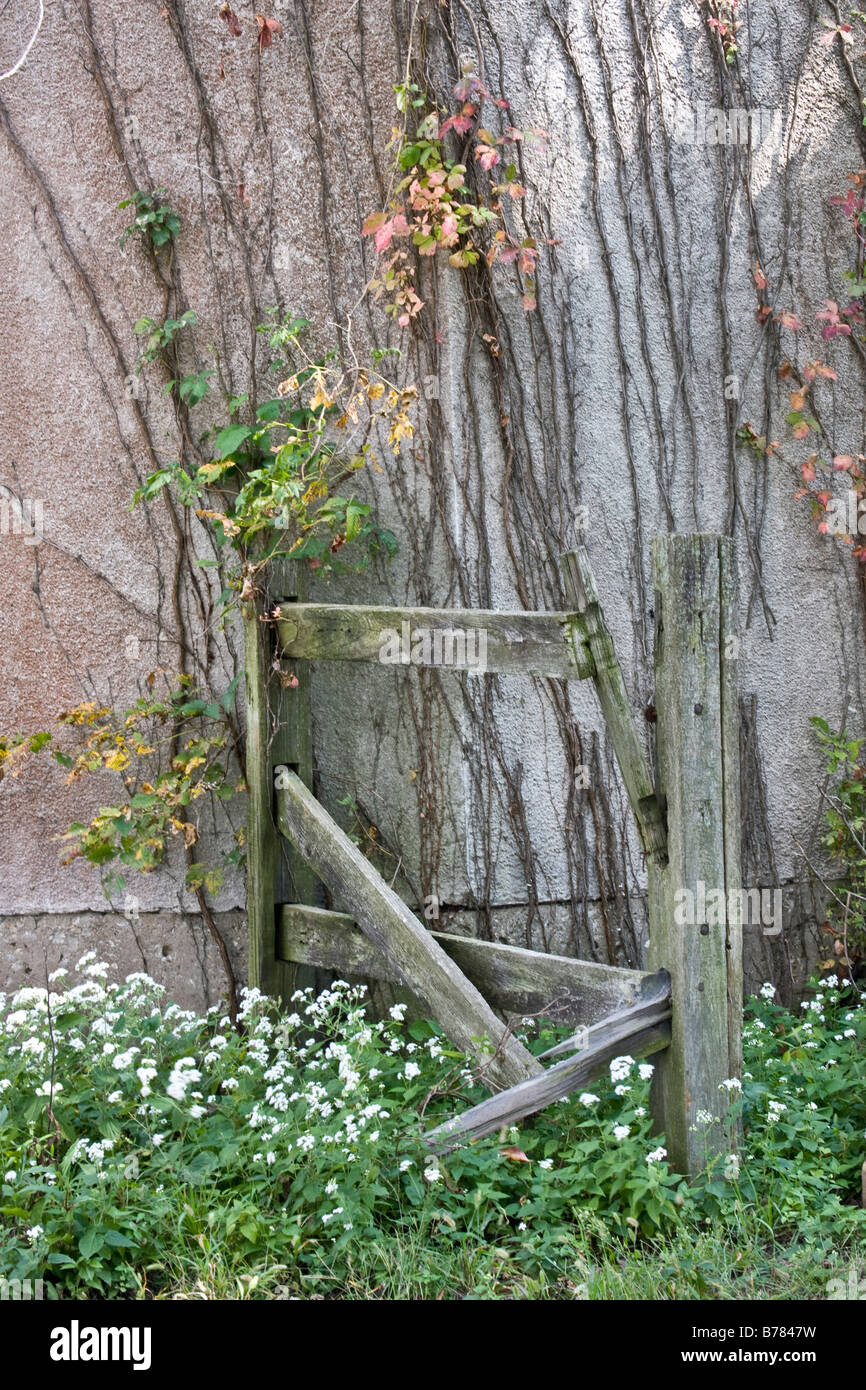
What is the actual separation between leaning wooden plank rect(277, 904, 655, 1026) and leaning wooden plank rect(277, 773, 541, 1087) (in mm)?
141

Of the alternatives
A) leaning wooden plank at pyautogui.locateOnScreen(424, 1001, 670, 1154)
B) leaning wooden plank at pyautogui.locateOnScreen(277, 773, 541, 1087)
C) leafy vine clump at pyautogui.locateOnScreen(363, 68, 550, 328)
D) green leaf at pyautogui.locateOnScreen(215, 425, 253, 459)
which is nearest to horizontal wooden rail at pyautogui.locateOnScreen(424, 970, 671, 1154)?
leaning wooden plank at pyautogui.locateOnScreen(424, 1001, 670, 1154)

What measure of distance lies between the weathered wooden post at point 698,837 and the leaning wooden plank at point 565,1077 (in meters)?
0.07

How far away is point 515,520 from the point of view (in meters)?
4.63

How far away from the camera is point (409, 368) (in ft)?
15.1

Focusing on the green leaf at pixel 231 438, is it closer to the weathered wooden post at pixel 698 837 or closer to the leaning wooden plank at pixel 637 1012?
the weathered wooden post at pixel 698 837

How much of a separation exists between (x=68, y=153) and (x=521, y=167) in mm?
1815

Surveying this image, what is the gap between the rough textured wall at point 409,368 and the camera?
459cm

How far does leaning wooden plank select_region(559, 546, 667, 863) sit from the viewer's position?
330 centimetres

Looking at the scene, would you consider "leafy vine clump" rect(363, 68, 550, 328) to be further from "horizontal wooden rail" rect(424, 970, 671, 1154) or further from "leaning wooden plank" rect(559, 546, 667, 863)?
"horizontal wooden rail" rect(424, 970, 671, 1154)

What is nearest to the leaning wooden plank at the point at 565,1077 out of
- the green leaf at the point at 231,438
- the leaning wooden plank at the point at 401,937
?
the leaning wooden plank at the point at 401,937

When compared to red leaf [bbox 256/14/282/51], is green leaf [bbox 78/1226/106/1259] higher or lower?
lower
